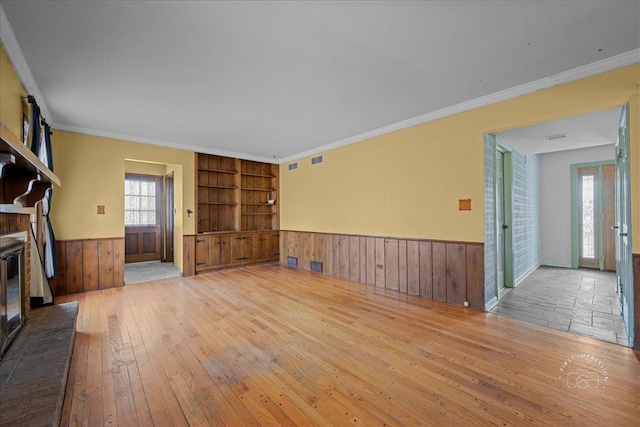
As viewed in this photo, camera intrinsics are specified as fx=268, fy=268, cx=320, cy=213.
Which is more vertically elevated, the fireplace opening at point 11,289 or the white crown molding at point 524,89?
the white crown molding at point 524,89

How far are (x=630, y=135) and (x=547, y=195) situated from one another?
428 centimetres

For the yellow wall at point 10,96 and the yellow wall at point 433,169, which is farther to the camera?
the yellow wall at point 433,169

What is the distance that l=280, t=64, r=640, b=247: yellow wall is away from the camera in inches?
104

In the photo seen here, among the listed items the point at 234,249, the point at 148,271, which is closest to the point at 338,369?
the point at 234,249

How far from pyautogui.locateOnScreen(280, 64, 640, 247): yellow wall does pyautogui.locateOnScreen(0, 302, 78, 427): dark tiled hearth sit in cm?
396

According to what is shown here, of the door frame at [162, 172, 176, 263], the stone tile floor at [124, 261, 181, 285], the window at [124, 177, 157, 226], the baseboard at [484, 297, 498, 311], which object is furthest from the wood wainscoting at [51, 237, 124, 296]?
the baseboard at [484, 297, 498, 311]

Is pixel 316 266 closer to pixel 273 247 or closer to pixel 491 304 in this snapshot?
pixel 273 247

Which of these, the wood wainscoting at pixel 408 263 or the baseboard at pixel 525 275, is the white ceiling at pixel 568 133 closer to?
the wood wainscoting at pixel 408 263

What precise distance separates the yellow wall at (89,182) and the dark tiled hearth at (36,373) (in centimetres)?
238

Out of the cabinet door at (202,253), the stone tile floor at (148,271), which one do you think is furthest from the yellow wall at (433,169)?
A: the stone tile floor at (148,271)

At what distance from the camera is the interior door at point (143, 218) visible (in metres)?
6.82

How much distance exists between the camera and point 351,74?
276 centimetres

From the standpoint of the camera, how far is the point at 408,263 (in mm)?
4113

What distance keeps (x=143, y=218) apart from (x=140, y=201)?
45 cm
